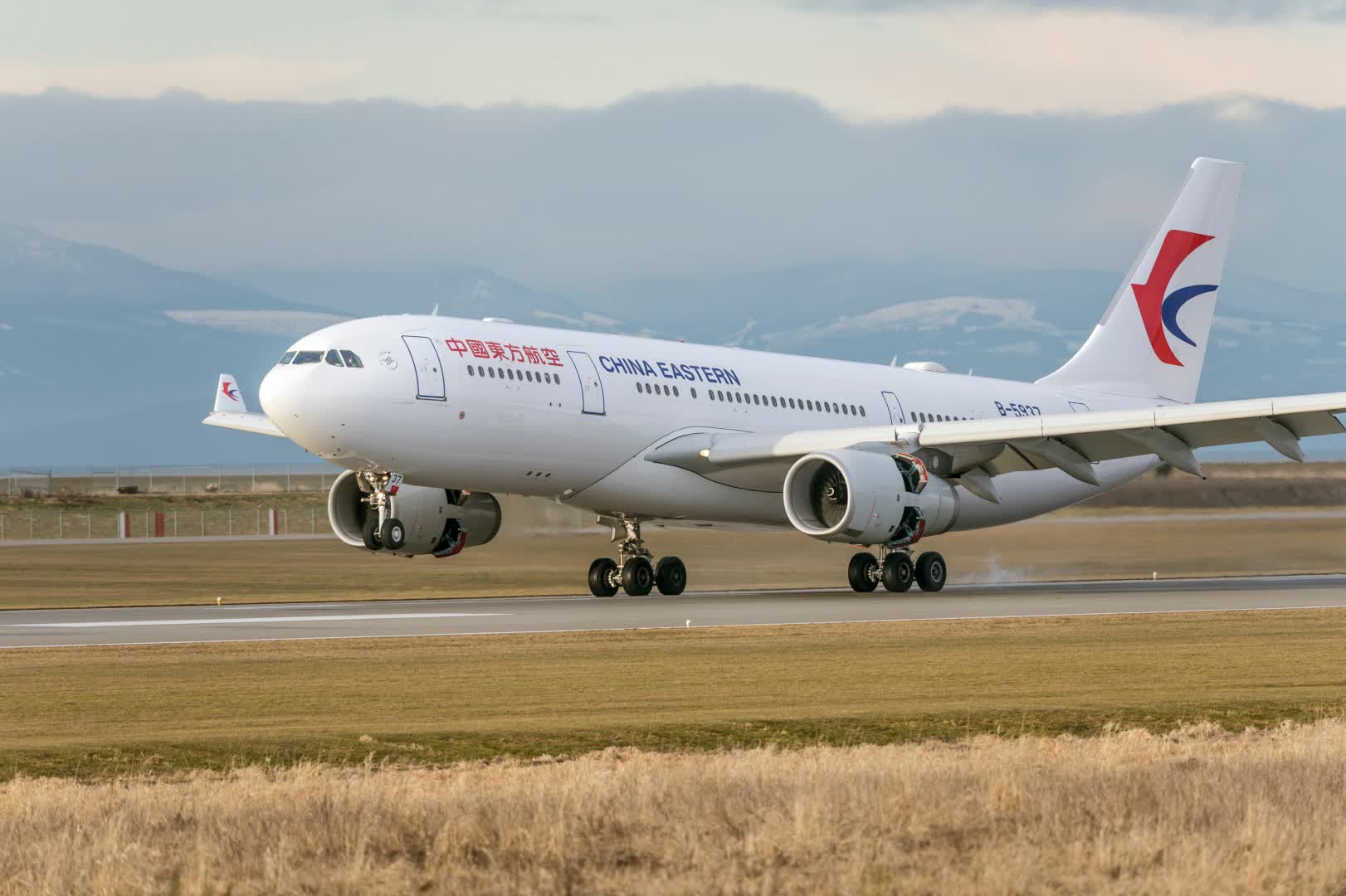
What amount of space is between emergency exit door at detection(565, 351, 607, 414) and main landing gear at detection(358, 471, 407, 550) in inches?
145

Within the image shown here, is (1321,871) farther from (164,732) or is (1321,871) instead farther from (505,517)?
(505,517)

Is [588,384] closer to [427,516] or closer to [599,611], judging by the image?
[427,516]

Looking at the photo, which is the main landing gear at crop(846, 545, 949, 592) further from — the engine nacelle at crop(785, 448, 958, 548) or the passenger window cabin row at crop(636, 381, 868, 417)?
the passenger window cabin row at crop(636, 381, 868, 417)

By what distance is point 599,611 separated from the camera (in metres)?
30.9

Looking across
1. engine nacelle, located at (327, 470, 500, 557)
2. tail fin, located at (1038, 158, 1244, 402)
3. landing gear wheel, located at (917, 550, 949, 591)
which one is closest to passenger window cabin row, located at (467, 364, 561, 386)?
engine nacelle, located at (327, 470, 500, 557)

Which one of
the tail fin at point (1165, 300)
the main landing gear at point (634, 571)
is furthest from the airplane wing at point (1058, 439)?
the tail fin at point (1165, 300)

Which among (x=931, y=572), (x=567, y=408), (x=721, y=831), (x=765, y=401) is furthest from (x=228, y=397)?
(x=721, y=831)

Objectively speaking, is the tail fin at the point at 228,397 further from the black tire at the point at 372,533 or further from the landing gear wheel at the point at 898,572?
the landing gear wheel at the point at 898,572

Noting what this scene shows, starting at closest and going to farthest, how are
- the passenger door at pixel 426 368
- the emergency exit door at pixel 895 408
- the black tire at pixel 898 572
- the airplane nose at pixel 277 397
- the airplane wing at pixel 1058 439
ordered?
the airplane nose at pixel 277 397 → the passenger door at pixel 426 368 → the airplane wing at pixel 1058 439 → the black tire at pixel 898 572 → the emergency exit door at pixel 895 408

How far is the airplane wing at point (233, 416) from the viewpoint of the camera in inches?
1526

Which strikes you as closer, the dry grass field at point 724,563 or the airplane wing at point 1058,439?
the airplane wing at point 1058,439

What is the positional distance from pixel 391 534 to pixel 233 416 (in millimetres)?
9364

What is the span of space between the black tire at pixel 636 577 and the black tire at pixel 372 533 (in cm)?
518

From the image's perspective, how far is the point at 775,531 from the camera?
1566 inches
